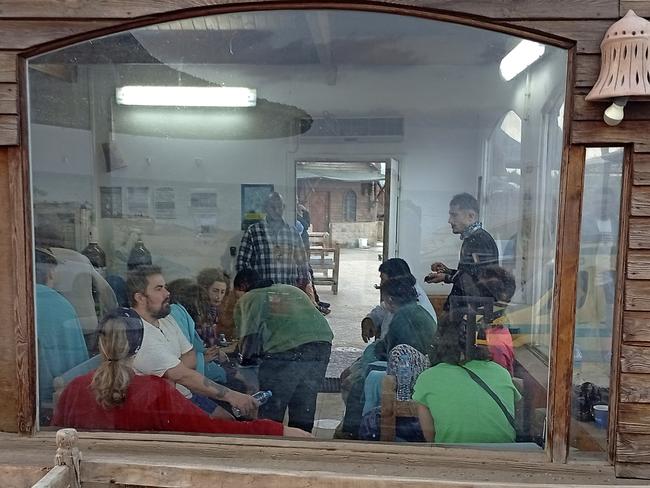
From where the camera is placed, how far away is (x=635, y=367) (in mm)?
1557

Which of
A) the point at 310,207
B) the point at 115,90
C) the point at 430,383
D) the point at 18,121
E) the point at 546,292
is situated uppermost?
the point at 115,90

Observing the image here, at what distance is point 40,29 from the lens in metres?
1.63

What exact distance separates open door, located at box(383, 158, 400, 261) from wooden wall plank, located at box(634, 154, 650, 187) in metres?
1.87

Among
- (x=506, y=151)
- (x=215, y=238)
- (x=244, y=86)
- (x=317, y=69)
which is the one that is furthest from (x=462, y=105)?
(x=215, y=238)

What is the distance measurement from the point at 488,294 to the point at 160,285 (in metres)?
1.43

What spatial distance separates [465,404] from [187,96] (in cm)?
224

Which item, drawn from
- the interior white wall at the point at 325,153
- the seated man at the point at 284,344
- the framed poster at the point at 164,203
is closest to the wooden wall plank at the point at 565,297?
the seated man at the point at 284,344

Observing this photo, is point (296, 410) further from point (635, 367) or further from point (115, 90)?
point (115, 90)

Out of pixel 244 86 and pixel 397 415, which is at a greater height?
pixel 244 86

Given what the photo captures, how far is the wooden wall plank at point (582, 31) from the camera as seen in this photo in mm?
1500

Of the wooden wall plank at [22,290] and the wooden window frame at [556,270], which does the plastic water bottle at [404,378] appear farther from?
the wooden wall plank at [22,290]

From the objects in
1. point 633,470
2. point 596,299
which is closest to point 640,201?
point 596,299

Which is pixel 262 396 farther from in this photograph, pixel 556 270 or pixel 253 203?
pixel 253 203

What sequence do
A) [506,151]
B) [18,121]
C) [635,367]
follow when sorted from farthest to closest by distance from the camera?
[506,151]
[18,121]
[635,367]
